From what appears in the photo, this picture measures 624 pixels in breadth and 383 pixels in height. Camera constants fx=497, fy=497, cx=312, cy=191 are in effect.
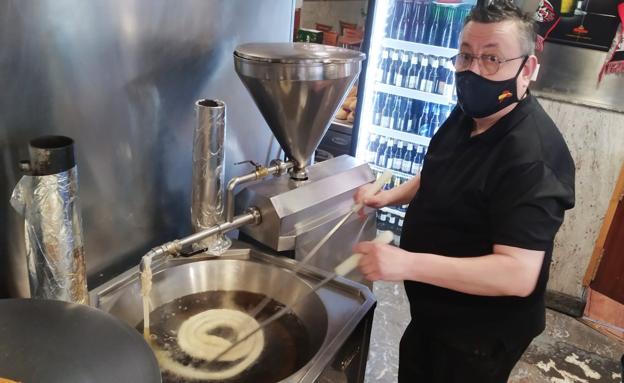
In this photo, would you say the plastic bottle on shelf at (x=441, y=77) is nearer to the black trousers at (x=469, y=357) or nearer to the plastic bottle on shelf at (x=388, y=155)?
the plastic bottle on shelf at (x=388, y=155)

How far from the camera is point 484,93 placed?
135 centimetres

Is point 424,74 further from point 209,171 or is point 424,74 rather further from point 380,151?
point 209,171

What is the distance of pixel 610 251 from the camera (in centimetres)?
296

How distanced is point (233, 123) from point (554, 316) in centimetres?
237

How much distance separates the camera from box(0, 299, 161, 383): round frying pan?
76 cm

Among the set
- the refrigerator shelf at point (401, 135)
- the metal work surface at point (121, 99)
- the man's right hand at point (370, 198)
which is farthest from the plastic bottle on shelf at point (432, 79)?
the man's right hand at point (370, 198)

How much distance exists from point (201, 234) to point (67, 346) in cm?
58

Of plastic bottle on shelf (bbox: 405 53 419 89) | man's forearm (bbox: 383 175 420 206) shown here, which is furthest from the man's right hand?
plastic bottle on shelf (bbox: 405 53 419 89)

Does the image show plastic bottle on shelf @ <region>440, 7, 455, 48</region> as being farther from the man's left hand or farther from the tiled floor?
the man's left hand

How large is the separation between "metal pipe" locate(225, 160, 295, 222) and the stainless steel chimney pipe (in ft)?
0.15

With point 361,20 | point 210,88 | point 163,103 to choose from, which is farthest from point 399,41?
point 163,103

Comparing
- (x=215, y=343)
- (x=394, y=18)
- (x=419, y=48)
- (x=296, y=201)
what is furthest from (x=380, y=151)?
(x=215, y=343)

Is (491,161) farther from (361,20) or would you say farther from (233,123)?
(361,20)

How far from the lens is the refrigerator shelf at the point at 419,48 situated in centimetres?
321
